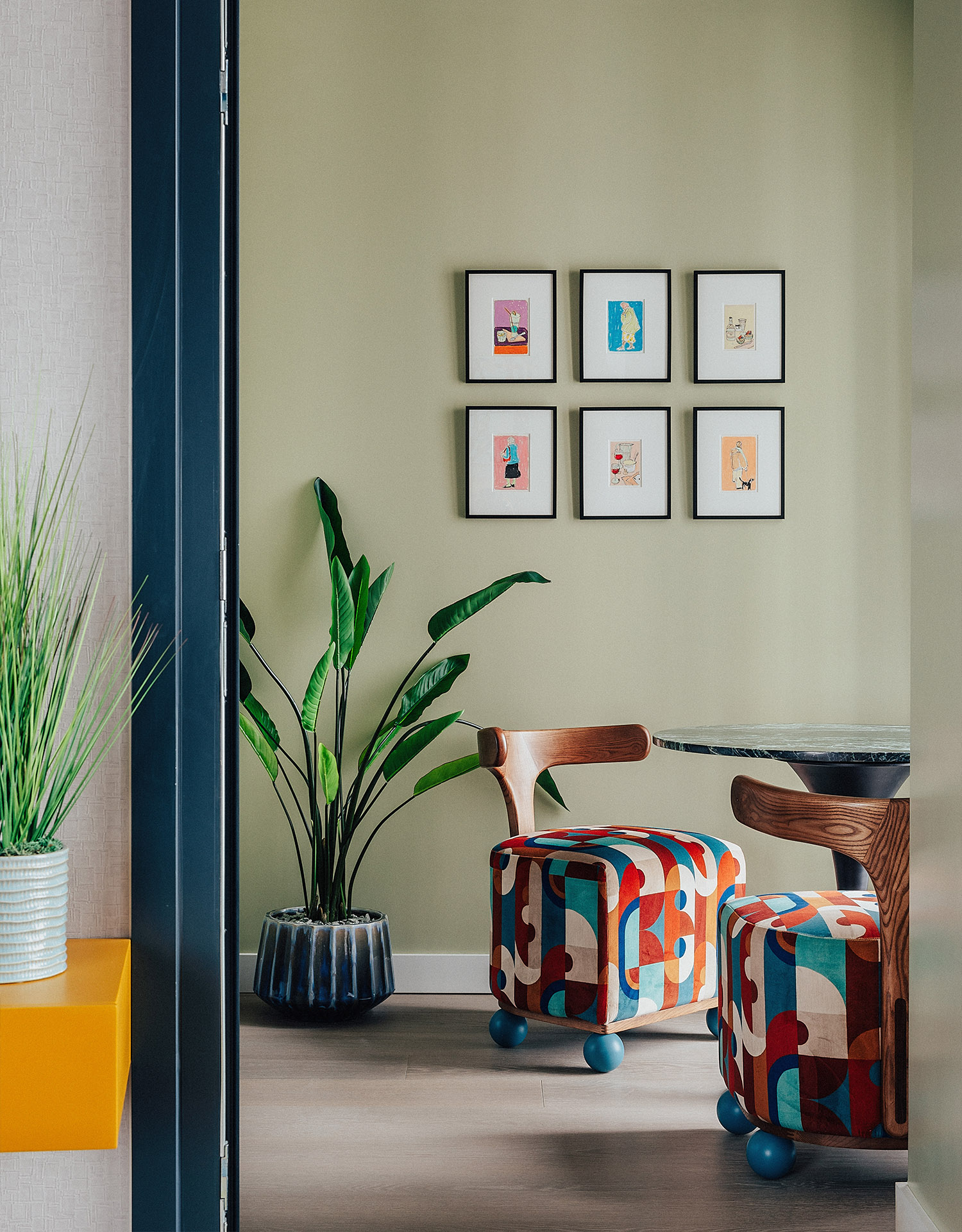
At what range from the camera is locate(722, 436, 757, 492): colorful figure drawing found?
3053mm

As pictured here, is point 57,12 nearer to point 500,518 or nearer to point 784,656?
point 500,518

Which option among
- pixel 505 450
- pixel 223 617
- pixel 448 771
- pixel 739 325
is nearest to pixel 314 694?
pixel 448 771

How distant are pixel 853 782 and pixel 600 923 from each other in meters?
0.65

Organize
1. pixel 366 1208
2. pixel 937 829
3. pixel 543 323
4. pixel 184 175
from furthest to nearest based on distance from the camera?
pixel 543 323 → pixel 366 1208 → pixel 937 829 → pixel 184 175

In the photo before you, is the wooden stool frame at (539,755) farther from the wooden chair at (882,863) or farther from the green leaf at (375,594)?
the wooden chair at (882,863)

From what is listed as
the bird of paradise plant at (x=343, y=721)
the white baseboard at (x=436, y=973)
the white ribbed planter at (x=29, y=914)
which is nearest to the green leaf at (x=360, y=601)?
the bird of paradise plant at (x=343, y=721)

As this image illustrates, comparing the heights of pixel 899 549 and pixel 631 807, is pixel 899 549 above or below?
above

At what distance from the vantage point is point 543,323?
9.99 feet

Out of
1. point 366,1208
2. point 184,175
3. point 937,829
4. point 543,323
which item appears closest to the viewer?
point 184,175

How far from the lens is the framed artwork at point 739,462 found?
305 centimetres

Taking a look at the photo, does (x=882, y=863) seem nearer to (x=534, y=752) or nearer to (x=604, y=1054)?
(x=604, y=1054)

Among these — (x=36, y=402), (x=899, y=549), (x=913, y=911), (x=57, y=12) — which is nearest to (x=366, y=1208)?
(x=913, y=911)

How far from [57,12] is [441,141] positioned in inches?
79.1

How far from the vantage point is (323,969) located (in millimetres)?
2629
